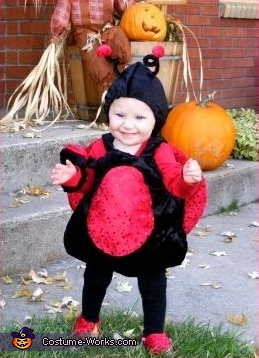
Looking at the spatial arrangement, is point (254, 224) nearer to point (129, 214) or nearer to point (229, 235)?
point (229, 235)

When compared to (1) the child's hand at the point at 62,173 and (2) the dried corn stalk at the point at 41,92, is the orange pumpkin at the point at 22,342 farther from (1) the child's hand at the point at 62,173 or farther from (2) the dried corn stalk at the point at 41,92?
(2) the dried corn stalk at the point at 41,92

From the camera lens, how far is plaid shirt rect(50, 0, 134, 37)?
554cm

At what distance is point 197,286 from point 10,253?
1.05 m

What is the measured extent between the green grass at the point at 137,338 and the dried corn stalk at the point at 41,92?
2.24 metres

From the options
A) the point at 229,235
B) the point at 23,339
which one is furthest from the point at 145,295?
the point at 229,235

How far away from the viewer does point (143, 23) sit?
563 cm

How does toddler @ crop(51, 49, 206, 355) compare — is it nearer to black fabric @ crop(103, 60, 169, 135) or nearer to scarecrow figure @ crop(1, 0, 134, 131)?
black fabric @ crop(103, 60, 169, 135)

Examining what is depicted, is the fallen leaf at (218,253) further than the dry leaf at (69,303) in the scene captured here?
Yes

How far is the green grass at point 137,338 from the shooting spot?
10.3ft

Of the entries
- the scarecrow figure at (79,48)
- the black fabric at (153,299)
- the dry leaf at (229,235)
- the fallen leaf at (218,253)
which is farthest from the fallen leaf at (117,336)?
the scarecrow figure at (79,48)

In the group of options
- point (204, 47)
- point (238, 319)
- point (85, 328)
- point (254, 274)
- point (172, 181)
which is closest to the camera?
point (172, 181)

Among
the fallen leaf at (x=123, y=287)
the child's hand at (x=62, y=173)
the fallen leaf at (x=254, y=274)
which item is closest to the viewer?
the child's hand at (x=62, y=173)

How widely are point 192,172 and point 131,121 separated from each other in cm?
36

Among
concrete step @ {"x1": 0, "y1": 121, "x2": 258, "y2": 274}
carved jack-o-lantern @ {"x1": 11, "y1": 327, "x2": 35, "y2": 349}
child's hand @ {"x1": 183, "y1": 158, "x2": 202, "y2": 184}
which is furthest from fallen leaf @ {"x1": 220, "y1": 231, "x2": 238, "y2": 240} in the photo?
child's hand @ {"x1": 183, "y1": 158, "x2": 202, "y2": 184}
